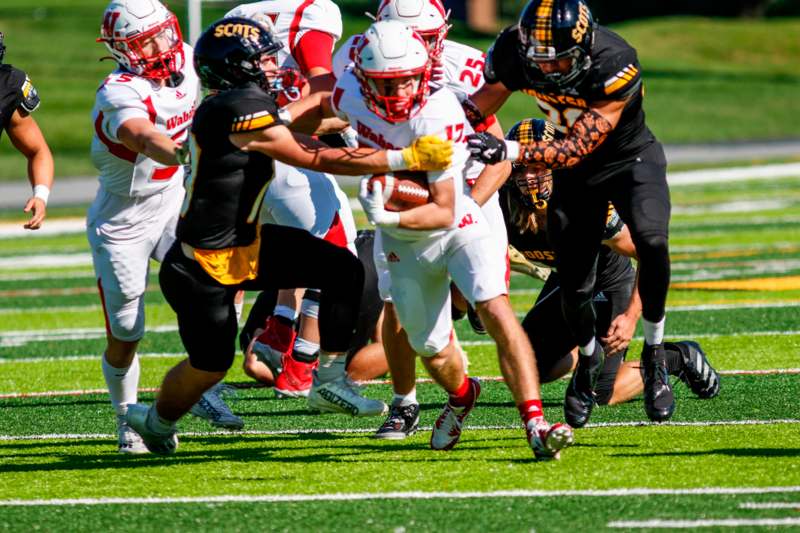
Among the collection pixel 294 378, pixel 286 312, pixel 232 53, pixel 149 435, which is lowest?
pixel 294 378

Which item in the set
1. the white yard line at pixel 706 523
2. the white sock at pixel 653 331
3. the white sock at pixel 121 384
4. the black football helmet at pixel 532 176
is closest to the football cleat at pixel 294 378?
the white sock at pixel 121 384

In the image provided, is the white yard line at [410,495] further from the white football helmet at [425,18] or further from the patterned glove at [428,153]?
the white football helmet at [425,18]

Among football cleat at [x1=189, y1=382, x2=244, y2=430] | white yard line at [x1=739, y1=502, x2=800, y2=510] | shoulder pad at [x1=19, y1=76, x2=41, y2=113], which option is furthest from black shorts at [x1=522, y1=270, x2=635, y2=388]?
shoulder pad at [x1=19, y1=76, x2=41, y2=113]

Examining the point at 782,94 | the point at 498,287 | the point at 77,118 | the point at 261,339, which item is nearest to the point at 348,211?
the point at 261,339

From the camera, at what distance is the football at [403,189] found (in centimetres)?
554

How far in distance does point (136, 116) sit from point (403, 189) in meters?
1.37

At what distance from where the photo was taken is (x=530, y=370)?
18.3 feet

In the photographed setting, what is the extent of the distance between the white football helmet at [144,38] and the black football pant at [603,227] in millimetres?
1831

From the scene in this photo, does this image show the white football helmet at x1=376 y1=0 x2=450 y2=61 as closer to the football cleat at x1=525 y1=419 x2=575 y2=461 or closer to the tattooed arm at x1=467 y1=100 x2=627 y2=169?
the tattooed arm at x1=467 y1=100 x2=627 y2=169

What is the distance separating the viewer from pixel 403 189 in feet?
18.2

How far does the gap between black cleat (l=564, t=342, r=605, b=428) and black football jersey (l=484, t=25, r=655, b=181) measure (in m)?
0.85

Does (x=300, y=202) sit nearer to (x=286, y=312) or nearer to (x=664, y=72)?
(x=286, y=312)

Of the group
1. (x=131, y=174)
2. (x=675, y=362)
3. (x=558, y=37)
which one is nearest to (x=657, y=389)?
(x=675, y=362)

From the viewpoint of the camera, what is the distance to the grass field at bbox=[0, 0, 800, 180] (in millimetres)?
32031
